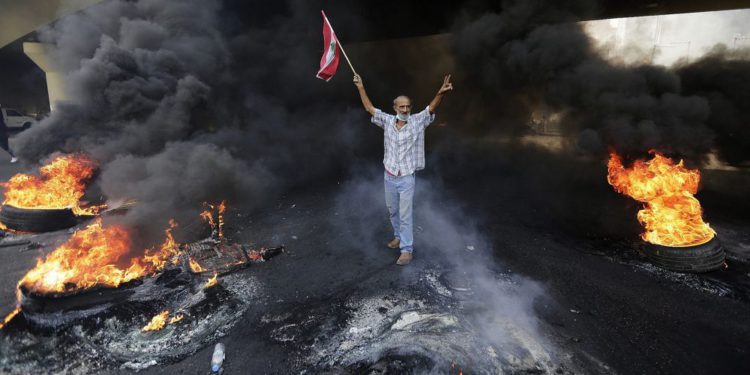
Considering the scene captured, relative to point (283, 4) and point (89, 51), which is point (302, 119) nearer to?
point (283, 4)

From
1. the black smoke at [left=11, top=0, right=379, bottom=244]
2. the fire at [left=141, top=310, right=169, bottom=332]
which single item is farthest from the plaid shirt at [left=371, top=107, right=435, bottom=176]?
the black smoke at [left=11, top=0, right=379, bottom=244]

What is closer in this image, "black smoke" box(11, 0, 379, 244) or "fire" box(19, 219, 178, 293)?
"fire" box(19, 219, 178, 293)

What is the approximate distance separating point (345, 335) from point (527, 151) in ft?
32.5

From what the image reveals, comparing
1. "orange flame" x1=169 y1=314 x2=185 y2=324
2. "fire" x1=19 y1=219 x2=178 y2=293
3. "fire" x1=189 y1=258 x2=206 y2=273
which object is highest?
"fire" x1=19 y1=219 x2=178 y2=293

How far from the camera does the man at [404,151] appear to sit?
4.23 m

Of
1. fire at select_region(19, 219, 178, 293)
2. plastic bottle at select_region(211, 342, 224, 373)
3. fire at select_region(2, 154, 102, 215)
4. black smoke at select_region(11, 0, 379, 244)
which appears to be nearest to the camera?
plastic bottle at select_region(211, 342, 224, 373)

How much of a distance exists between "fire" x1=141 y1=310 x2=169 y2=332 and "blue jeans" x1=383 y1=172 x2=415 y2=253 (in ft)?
8.74

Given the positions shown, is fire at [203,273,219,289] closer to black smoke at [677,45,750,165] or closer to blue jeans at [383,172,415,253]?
blue jeans at [383,172,415,253]

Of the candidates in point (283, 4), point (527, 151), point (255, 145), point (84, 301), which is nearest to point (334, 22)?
point (283, 4)

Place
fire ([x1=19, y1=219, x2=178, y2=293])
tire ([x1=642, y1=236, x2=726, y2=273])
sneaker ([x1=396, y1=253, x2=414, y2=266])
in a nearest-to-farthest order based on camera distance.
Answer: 1. fire ([x1=19, y1=219, x2=178, y2=293])
2. tire ([x1=642, y1=236, x2=726, y2=273])
3. sneaker ([x1=396, y1=253, x2=414, y2=266])

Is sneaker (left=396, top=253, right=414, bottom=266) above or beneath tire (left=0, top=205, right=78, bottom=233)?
beneath

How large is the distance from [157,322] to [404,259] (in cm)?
269

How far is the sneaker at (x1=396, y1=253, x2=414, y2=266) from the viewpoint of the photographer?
14.8 ft

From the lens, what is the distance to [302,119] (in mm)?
10594
